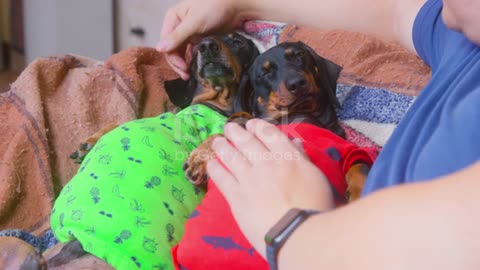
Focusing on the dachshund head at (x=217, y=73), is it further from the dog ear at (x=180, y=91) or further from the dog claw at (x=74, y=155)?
the dog claw at (x=74, y=155)

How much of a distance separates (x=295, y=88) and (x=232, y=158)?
2.36 feet

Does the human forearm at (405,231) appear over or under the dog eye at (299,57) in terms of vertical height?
over

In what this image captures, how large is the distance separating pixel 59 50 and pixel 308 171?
2780 mm

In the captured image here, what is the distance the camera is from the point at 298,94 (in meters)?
1.43

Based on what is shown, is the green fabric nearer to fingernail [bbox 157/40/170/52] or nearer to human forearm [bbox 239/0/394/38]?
fingernail [bbox 157/40/170/52]

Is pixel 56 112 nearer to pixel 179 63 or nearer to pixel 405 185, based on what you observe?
pixel 179 63

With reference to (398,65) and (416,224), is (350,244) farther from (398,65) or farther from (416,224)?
(398,65)

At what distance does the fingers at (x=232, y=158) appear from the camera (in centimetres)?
71

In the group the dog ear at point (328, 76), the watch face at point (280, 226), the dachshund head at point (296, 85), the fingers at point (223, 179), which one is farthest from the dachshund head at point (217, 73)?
the watch face at point (280, 226)

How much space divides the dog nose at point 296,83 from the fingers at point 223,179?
69cm

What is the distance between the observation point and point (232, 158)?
2.41ft

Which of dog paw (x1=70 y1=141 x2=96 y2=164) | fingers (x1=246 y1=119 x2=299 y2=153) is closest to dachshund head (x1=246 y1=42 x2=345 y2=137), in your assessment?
dog paw (x1=70 y1=141 x2=96 y2=164)

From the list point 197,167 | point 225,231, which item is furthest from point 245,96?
point 225,231

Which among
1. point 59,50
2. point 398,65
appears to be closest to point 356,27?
point 398,65
